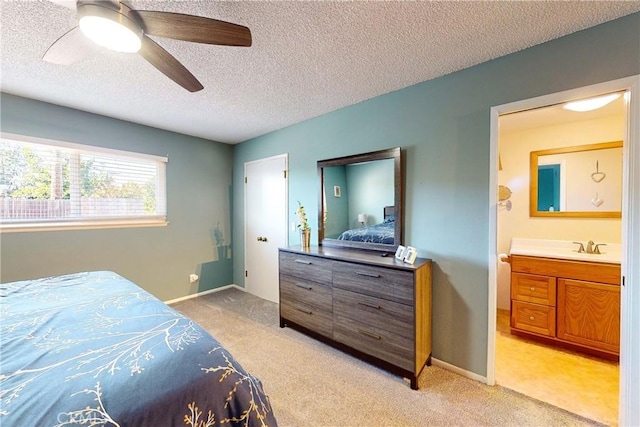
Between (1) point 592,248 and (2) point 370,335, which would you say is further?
(1) point 592,248

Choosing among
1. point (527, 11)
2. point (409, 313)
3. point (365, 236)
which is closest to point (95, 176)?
point (365, 236)

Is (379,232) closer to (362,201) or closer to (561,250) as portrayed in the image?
(362,201)

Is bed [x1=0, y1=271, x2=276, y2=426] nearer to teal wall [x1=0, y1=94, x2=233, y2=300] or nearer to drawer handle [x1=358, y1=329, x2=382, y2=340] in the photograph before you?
drawer handle [x1=358, y1=329, x2=382, y2=340]

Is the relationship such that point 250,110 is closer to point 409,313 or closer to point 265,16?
point 265,16

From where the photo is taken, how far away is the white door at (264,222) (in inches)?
136

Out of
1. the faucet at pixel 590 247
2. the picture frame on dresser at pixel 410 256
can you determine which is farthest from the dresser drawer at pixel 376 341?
the faucet at pixel 590 247

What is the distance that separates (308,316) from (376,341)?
2.46 ft

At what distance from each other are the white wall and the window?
177 inches

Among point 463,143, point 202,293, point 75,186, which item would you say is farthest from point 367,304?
point 75,186

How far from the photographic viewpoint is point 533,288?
7.82ft

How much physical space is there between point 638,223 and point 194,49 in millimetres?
2922

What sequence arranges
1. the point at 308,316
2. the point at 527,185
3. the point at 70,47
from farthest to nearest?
the point at 527,185 → the point at 308,316 → the point at 70,47

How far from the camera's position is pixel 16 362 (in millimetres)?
880

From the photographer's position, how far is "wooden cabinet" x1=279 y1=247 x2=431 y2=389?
6.01ft
